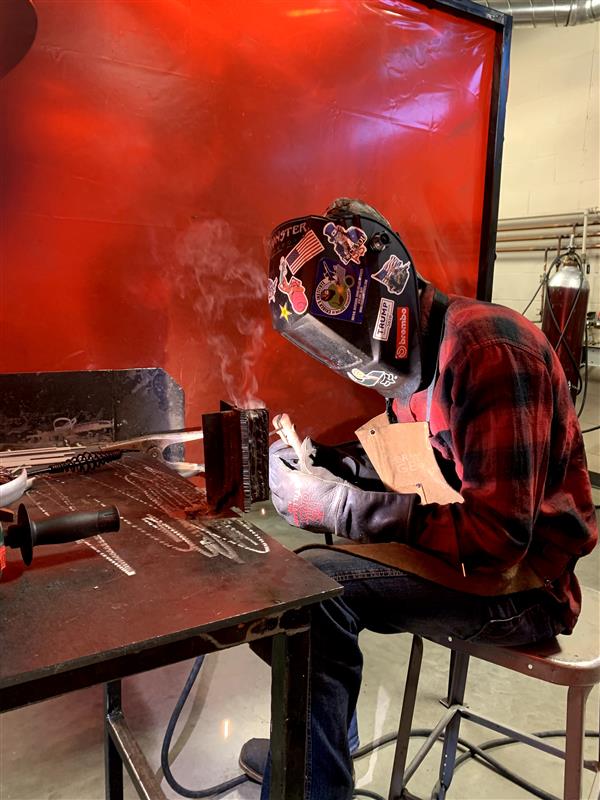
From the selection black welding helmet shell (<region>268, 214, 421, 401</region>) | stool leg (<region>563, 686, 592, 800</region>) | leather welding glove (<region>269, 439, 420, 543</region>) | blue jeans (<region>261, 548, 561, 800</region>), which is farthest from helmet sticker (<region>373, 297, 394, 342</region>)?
stool leg (<region>563, 686, 592, 800</region>)

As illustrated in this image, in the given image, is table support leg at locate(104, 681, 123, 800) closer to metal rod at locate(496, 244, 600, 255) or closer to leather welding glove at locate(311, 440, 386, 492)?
leather welding glove at locate(311, 440, 386, 492)

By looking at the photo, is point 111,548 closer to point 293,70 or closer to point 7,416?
point 7,416

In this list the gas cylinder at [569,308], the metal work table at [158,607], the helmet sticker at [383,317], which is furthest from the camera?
the gas cylinder at [569,308]

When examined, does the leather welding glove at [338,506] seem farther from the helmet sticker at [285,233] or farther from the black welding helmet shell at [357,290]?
the helmet sticker at [285,233]

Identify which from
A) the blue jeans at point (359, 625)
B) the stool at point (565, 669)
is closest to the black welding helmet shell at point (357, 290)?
the blue jeans at point (359, 625)

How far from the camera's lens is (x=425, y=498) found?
4.45ft

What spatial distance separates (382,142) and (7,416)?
1.75 metres

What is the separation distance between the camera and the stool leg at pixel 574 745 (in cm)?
107

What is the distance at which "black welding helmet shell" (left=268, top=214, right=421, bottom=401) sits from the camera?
50.9 inches

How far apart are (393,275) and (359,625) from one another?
75 centimetres

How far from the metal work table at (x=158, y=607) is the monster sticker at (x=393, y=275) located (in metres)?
0.62

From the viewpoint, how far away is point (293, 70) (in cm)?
212

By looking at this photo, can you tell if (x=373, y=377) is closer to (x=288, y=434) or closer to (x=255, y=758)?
(x=288, y=434)

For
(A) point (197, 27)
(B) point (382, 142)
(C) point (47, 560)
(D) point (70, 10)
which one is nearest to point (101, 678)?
(C) point (47, 560)
